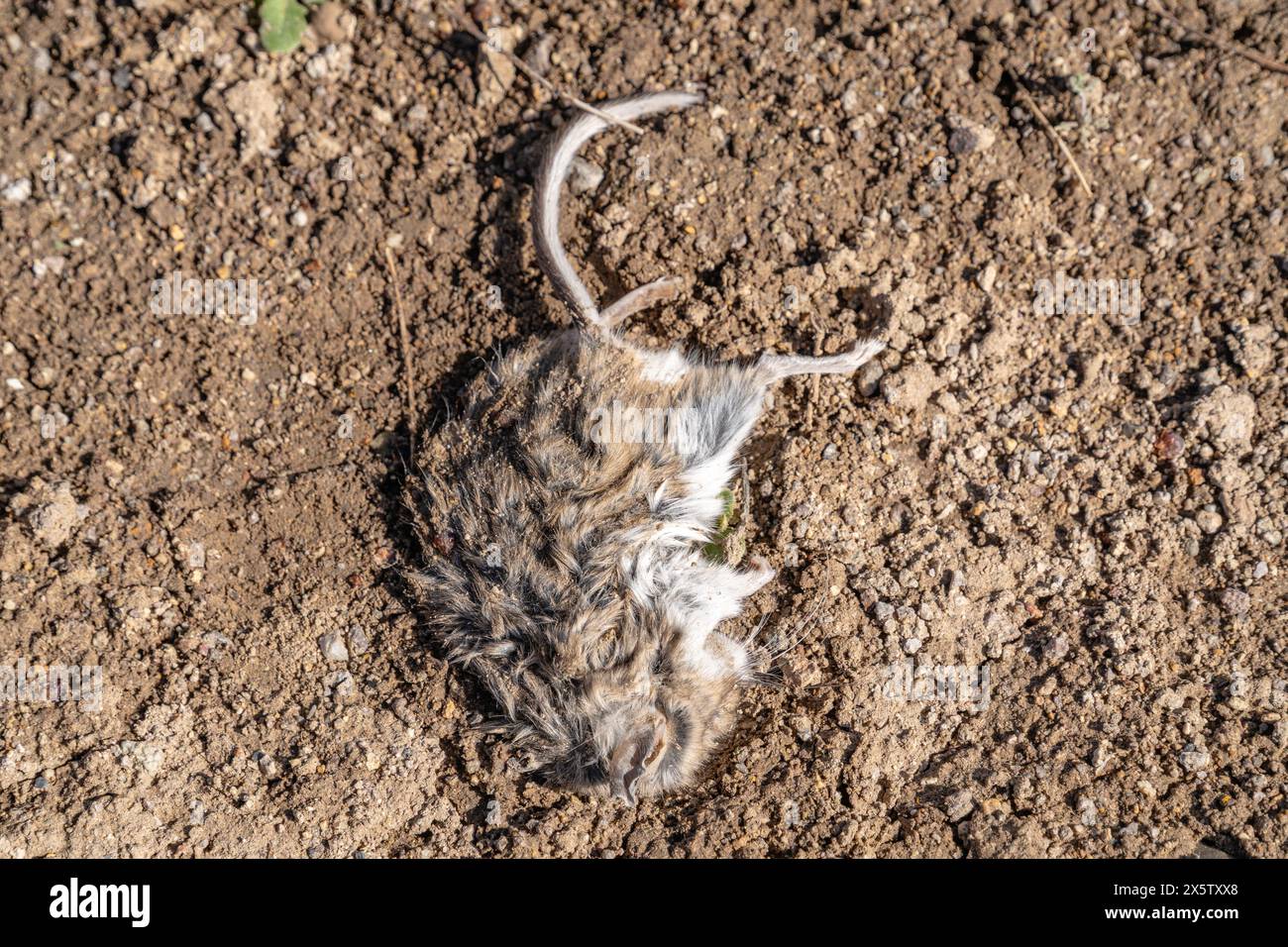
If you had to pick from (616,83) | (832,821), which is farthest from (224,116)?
(832,821)

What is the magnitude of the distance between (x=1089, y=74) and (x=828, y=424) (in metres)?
1.89

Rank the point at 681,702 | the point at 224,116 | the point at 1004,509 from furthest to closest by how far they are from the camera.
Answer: the point at 224,116 → the point at 1004,509 → the point at 681,702

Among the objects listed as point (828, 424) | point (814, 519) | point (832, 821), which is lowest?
point (832, 821)

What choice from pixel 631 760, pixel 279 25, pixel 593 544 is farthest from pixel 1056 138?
pixel 279 25

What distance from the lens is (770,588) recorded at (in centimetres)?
373

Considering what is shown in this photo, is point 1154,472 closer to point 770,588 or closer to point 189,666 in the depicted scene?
point 770,588

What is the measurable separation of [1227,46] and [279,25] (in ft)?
13.4

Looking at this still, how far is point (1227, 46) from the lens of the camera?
150 inches
